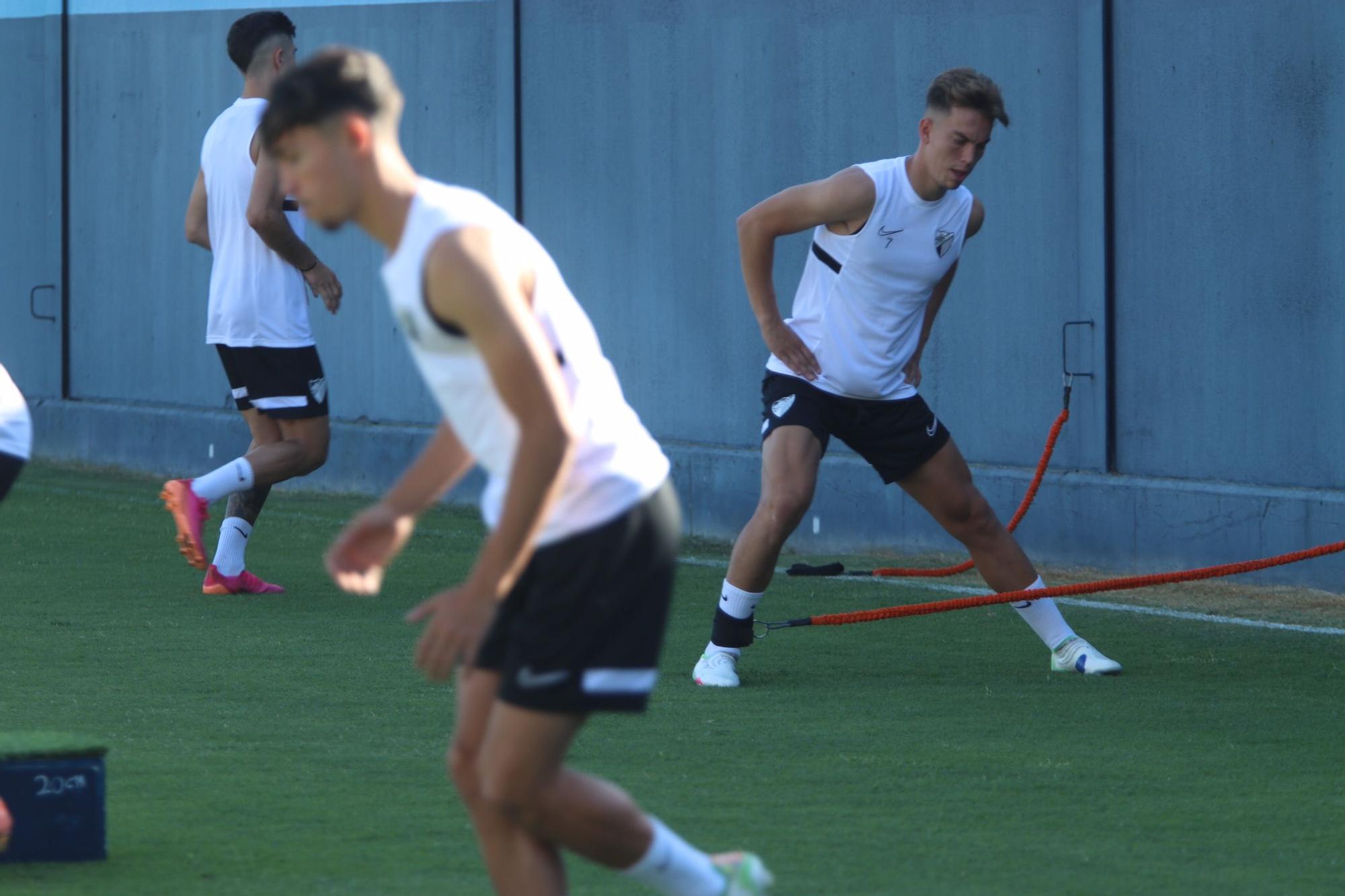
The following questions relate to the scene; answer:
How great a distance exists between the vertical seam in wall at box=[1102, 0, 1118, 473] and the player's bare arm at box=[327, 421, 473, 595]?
20.4 ft

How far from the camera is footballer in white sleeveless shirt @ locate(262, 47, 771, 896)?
3.35m

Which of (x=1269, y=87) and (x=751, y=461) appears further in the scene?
(x=751, y=461)

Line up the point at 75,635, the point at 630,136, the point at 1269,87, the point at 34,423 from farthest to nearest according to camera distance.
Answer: the point at 34,423
the point at 630,136
the point at 1269,87
the point at 75,635

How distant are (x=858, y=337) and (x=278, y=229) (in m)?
2.58

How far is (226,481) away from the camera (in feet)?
27.4

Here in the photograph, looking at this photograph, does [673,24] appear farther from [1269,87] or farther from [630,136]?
[1269,87]

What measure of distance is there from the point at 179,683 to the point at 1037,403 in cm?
453

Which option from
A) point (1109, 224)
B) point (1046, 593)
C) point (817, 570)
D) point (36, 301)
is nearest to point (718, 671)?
point (1046, 593)

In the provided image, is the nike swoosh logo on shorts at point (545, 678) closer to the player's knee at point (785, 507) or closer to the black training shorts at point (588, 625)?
the black training shorts at point (588, 625)

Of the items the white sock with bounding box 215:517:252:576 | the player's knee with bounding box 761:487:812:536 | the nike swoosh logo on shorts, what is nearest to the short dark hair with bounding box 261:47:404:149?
the nike swoosh logo on shorts

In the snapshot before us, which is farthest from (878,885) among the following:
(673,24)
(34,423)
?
(34,423)

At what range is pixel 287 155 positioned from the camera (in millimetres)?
3463

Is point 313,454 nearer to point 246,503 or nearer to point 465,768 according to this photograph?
point 246,503

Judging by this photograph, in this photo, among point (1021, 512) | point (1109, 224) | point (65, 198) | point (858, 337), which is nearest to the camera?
point (858, 337)
